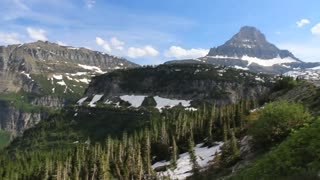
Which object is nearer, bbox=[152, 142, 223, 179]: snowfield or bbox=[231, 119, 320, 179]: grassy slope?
bbox=[231, 119, 320, 179]: grassy slope

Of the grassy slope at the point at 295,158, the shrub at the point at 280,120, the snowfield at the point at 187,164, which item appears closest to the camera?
the grassy slope at the point at 295,158

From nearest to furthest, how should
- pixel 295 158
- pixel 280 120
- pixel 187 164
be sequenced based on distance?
pixel 295 158, pixel 280 120, pixel 187 164

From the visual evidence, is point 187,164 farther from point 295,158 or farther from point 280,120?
point 295,158

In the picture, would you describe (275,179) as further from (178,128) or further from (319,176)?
(178,128)

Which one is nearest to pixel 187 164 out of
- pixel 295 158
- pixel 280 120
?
pixel 280 120

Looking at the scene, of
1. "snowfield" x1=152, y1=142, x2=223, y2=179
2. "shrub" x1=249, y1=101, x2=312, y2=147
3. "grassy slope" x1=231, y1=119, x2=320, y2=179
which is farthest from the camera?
"snowfield" x1=152, y1=142, x2=223, y2=179

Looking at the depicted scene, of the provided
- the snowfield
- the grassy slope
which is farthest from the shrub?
the snowfield

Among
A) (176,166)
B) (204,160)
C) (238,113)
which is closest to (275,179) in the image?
(204,160)

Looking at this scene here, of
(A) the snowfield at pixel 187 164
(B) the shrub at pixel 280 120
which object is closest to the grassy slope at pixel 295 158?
(B) the shrub at pixel 280 120

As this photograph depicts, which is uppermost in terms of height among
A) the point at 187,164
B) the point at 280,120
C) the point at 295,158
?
the point at 295,158

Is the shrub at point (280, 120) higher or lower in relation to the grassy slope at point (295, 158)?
lower

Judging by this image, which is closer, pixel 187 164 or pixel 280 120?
pixel 280 120

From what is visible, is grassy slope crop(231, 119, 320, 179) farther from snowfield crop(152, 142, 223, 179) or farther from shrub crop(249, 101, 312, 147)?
snowfield crop(152, 142, 223, 179)

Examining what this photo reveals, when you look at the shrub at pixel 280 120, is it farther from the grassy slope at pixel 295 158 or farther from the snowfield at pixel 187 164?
the snowfield at pixel 187 164
